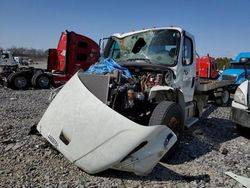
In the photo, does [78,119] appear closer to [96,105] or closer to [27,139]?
[96,105]

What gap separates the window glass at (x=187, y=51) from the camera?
5.87 metres

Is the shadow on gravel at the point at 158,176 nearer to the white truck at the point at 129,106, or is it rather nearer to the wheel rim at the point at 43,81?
the white truck at the point at 129,106

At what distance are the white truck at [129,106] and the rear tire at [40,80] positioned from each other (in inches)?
387

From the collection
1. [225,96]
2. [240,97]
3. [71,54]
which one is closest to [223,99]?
[225,96]

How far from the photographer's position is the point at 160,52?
5652 millimetres

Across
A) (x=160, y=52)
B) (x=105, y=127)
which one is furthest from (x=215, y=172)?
(x=160, y=52)

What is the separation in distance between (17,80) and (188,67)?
1162 cm

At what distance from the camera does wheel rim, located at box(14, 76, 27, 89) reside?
15297 mm

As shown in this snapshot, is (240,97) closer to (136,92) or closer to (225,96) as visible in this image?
(136,92)

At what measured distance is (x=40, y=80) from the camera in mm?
15602

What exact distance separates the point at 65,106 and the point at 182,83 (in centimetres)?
276

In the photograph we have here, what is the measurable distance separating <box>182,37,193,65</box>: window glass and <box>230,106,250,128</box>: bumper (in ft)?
4.36

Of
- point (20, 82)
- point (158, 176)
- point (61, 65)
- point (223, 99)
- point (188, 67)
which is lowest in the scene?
point (20, 82)

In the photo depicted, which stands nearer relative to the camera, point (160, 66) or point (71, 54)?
point (160, 66)
